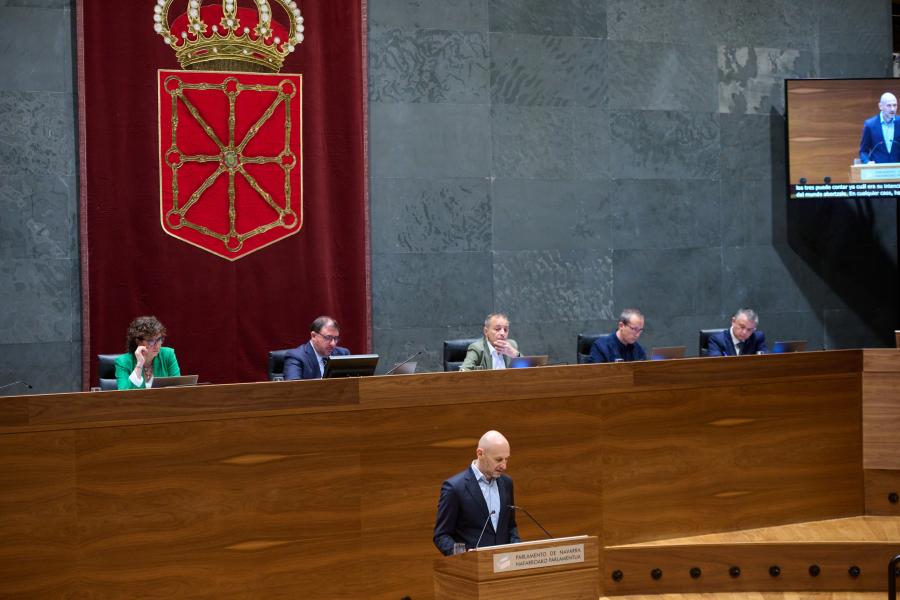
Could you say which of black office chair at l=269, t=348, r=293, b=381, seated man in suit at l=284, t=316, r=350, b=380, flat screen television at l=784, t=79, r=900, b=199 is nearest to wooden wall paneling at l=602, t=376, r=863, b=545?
seated man in suit at l=284, t=316, r=350, b=380

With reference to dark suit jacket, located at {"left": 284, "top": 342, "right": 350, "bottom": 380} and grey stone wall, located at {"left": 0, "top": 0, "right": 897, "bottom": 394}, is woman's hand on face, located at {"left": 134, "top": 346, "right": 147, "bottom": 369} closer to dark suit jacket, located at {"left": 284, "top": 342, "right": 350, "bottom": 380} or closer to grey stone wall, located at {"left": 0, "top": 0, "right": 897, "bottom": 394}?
dark suit jacket, located at {"left": 284, "top": 342, "right": 350, "bottom": 380}

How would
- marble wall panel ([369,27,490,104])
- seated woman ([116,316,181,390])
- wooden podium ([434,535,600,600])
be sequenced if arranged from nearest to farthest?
1. wooden podium ([434,535,600,600])
2. seated woman ([116,316,181,390])
3. marble wall panel ([369,27,490,104])

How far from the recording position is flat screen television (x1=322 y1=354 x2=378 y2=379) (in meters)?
5.55

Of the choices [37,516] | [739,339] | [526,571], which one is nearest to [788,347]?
[739,339]

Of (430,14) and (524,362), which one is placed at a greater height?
(430,14)

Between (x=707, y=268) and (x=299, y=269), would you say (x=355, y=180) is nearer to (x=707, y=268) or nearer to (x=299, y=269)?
(x=299, y=269)

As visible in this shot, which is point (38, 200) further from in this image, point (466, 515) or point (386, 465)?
point (466, 515)

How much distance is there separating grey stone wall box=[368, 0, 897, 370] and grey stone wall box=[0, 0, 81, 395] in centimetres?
217

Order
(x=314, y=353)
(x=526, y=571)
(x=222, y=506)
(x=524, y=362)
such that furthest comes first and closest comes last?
1. (x=314, y=353)
2. (x=524, y=362)
3. (x=222, y=506)
4. (x=526, y=571)

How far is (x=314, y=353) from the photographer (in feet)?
21.8

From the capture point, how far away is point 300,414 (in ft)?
16.9

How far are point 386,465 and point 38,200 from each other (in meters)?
3.58

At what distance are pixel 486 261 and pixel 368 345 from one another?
3.79ft
